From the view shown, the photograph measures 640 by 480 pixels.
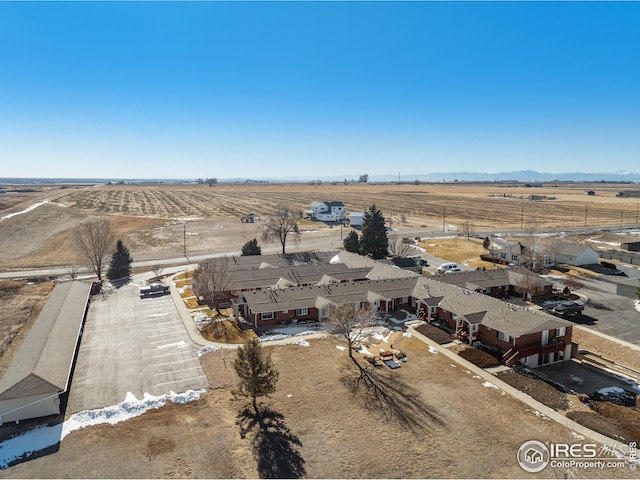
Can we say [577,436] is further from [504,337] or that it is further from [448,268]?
[448,268]

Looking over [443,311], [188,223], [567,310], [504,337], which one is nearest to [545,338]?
[504,337]

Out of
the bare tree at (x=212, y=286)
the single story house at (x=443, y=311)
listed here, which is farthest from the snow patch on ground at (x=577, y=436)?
the bare tree at (x=212, y=286)

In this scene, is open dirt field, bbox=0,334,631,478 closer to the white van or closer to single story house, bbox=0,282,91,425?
single story house, bbox=0,282,91,425

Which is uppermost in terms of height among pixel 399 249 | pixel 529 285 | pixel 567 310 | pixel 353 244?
pixel 353 244

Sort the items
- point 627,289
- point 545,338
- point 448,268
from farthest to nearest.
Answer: point 448,268
point 627,289
point 545,338

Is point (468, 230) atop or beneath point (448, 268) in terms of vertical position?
atop

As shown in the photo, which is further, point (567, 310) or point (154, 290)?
point (154, 290)

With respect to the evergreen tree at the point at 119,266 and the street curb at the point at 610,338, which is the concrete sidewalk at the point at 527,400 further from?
the evergreen tree at the point at 119,266
